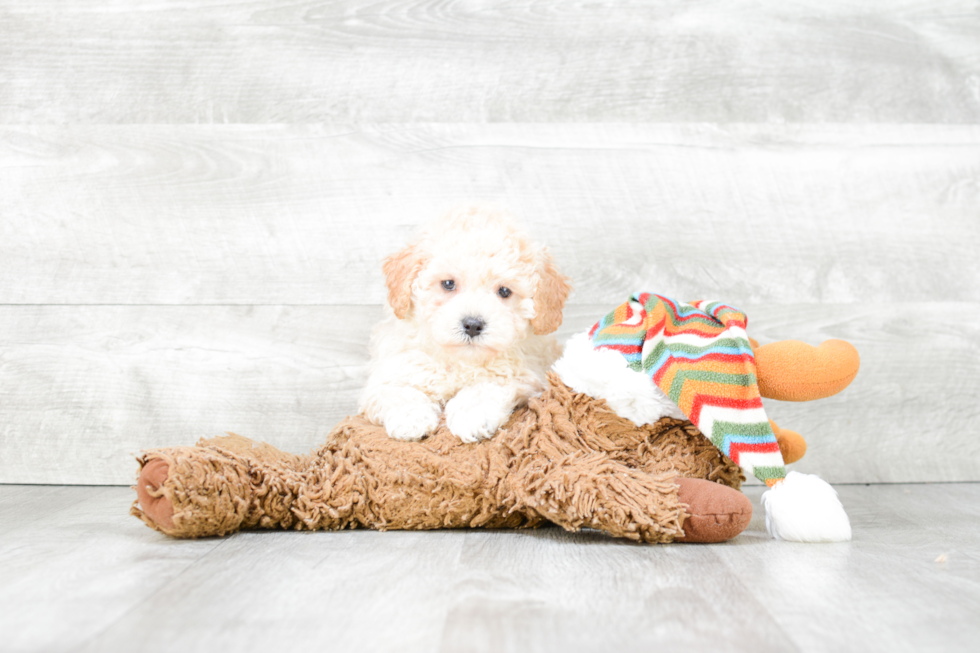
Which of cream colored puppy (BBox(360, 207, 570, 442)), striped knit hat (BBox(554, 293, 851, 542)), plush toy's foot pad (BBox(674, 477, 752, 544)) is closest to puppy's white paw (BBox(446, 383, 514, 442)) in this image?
cream colored puppy (BBox(360, 207, 570, 442))

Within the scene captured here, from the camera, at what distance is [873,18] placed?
6.25ft

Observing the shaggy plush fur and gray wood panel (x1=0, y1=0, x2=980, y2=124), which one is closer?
the shaggy plush fur


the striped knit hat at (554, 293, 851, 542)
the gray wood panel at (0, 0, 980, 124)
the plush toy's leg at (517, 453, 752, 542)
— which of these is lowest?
the plush toy's leg at (517, 453, 752, 542)

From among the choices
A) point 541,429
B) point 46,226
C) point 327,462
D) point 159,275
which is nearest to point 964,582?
point 541,429

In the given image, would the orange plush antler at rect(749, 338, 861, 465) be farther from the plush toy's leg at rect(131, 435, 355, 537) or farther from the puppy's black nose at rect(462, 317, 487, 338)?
the plush toy's leg at rect(131, 435, 355, 537)

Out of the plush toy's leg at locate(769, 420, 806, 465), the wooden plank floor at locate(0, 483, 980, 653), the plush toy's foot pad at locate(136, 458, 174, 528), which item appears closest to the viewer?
the wooden plank floor at locate(0, 483, 980, 653)

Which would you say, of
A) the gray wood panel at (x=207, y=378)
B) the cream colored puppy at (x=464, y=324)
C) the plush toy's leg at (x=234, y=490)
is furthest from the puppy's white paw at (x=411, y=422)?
the gray wood panel at (x=207, y=378)

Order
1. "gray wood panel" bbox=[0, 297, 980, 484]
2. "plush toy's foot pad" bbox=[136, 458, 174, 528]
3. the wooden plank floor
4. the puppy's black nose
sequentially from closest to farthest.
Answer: the wooden plank floor < "plush toy's foot pad" bbox=[136, 458, 174, 528] < the puppy's black nose < "gray wood panel" bbox=[0, 297, 980, 484]

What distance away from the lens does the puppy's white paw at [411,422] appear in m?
1.31

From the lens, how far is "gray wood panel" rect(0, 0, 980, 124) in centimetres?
185

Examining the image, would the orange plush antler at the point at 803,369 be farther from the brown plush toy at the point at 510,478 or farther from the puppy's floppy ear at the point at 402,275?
the puppy's floppy ear at the point at 402,275

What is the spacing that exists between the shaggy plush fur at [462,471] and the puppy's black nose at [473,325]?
16 centimetres

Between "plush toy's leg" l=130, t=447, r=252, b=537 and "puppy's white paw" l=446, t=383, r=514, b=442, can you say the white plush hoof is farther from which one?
→ "plush toy's leg" l=130, t=447, r=252, b=537

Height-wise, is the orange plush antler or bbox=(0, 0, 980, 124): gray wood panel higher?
bbox=(0, 0, 980, 124): gray wood panel
